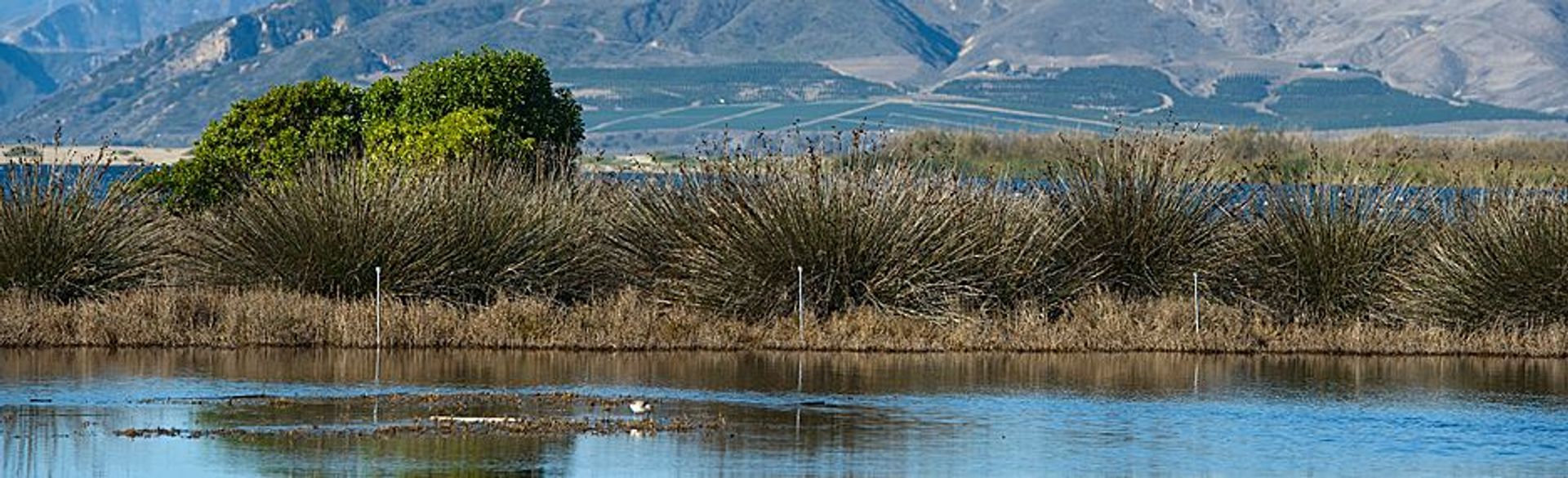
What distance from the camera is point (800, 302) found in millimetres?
34375

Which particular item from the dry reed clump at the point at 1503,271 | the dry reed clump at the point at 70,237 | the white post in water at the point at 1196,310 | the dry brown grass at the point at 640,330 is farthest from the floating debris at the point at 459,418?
the dry reed clump at the point at 1503,271

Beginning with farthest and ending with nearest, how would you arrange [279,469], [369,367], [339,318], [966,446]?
[339,318] < [369,367] < [966,446] < [279,469]

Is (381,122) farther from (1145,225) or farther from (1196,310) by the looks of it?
(1196,310)

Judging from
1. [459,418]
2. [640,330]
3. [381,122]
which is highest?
[381,122]

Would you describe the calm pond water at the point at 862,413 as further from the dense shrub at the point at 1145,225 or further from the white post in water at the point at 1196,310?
the dense shrub at the point at 1145,225

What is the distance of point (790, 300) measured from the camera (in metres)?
35.5

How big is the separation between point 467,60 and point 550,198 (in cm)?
1270

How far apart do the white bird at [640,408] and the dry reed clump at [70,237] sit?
426 inches

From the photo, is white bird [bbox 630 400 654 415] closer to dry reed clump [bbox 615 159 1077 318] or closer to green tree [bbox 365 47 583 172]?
dry reed clump [bbox 615 159 1077 318]

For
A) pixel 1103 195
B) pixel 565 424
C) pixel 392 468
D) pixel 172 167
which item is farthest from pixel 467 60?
pixel 392 468

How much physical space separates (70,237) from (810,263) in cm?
961

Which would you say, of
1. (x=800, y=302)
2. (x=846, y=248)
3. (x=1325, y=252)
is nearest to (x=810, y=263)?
(x=846, y=248)

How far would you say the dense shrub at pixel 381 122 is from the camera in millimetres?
45281

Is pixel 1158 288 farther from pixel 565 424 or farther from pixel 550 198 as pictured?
Result: pixel 565 424
